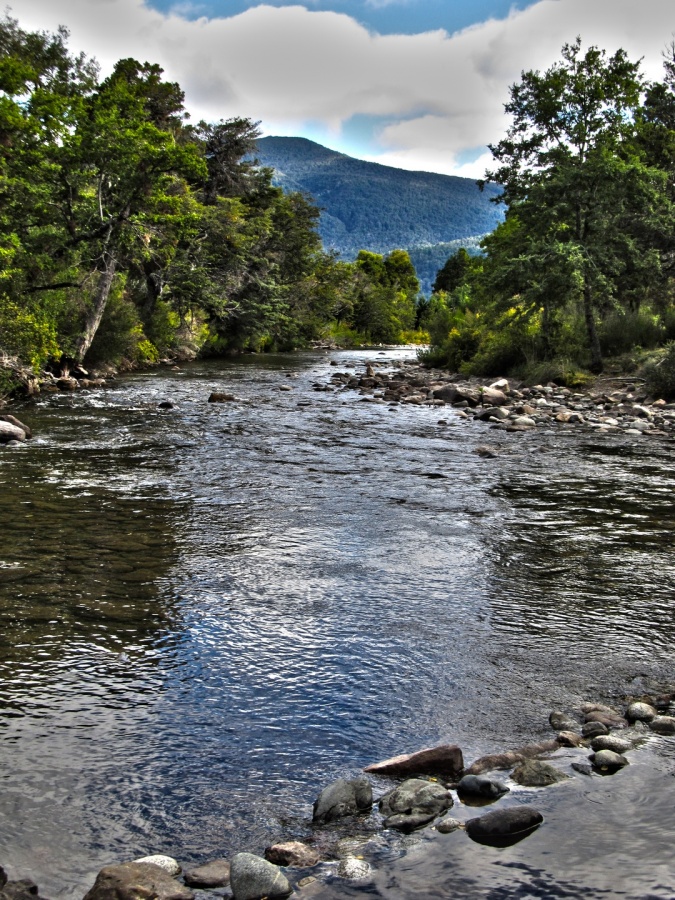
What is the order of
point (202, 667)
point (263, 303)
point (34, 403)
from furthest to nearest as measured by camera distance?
point (263, 303), point (34, 403), point (202, 667)

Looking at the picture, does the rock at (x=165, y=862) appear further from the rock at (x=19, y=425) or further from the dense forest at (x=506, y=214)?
the dense forest at (x=506, y=214)

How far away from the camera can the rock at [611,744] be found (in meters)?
3.97

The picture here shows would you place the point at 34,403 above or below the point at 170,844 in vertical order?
above

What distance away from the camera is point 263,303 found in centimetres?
5112

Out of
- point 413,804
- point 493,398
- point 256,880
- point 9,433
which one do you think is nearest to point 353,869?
point 256,880

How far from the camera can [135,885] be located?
2.80 m

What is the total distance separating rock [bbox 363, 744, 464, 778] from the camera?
149 inches

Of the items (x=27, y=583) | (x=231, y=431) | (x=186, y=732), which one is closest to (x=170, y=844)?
(x=186, y=732)

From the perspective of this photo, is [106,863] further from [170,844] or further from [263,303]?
[263,303]

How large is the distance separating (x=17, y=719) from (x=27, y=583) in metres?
2.38

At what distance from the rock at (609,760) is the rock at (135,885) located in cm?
220

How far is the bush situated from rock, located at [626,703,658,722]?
61.6ft

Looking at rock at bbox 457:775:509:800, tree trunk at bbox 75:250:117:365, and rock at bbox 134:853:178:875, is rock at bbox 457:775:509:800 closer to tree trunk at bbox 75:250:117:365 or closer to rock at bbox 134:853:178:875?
rock at bbox 134:853:178:875

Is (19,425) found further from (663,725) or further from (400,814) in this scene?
(663,725)
